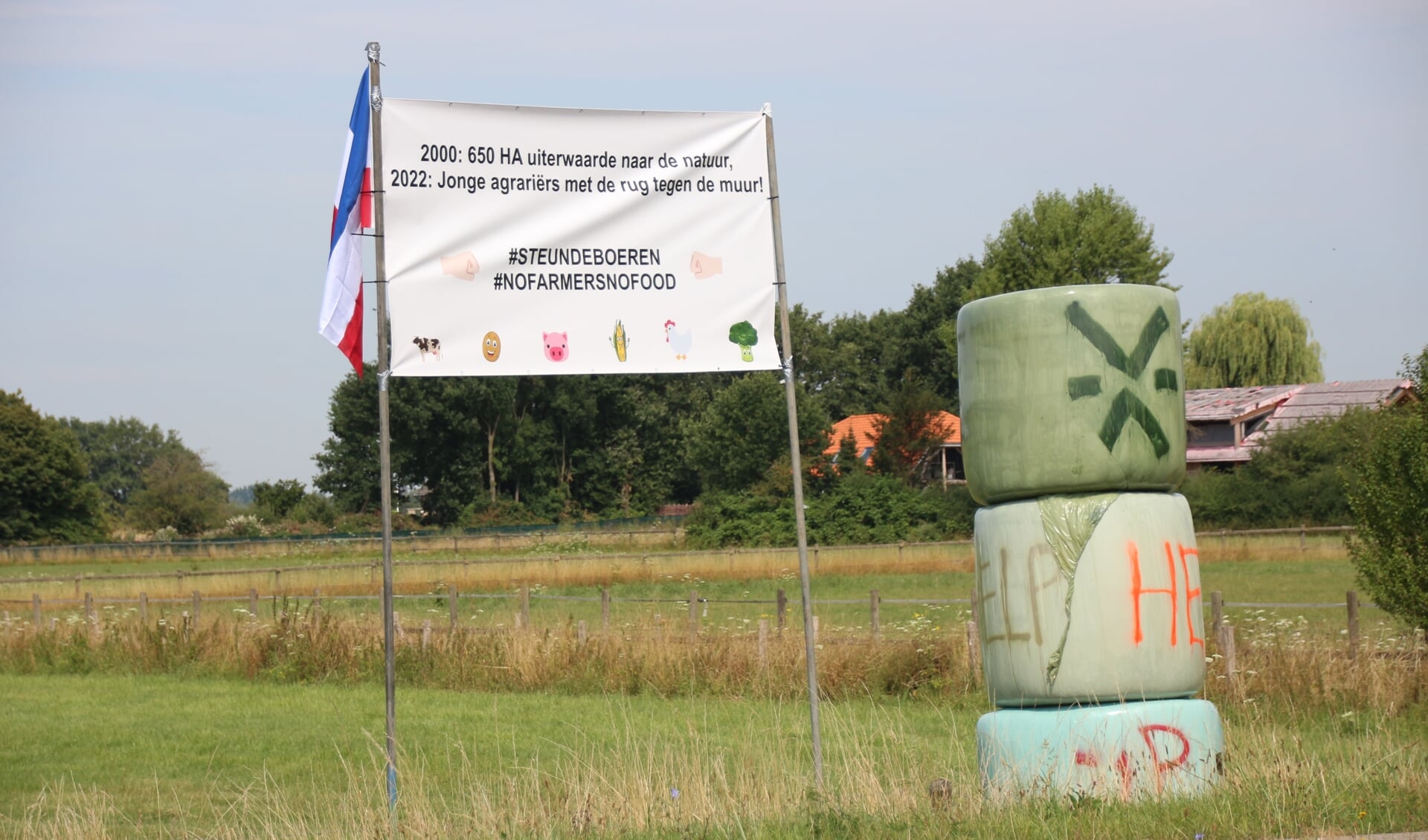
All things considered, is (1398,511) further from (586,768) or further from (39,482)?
(39,482)

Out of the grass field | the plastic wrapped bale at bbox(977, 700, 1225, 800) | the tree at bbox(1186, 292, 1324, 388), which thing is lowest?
the grass field

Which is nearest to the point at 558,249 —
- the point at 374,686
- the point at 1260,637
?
the point at 1260,637

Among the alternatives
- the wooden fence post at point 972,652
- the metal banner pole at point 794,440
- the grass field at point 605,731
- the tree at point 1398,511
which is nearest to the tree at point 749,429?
the grass field at point 605,731

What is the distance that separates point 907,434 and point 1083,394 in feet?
183

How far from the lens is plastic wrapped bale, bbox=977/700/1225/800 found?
6.30 meters

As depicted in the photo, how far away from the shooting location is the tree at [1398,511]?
540 inches

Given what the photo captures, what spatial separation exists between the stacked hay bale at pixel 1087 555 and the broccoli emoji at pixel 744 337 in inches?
50.3

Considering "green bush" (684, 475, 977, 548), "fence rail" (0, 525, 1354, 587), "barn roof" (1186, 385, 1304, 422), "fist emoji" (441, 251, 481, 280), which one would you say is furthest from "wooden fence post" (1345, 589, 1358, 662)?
"barn roof" (1186, 385, 1304, 422)

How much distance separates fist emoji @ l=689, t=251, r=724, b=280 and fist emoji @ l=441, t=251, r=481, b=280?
119 centimetres

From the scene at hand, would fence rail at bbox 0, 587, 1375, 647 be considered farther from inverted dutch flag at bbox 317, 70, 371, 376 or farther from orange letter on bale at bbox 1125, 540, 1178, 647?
inverted dutch flag at bbox 317, 70, 371, 376

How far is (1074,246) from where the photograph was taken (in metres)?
67.2

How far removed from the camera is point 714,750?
34.5 ft

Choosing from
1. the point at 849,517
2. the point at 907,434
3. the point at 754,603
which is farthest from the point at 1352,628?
the point at 907,434

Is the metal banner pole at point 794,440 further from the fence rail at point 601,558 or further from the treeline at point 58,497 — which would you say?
the treeline at point 58,497
